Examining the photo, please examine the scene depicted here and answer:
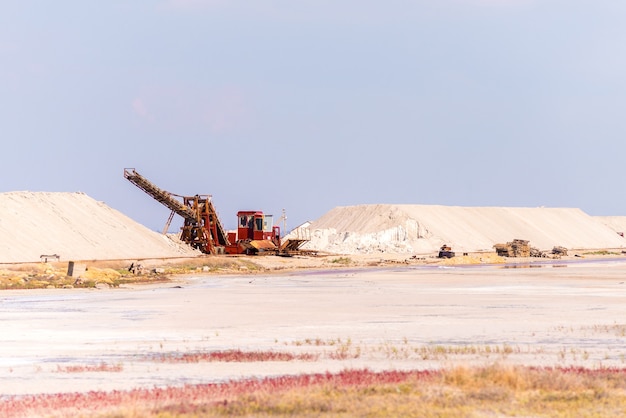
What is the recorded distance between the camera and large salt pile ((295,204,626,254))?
130 m

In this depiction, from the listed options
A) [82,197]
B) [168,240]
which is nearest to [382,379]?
[168,240]

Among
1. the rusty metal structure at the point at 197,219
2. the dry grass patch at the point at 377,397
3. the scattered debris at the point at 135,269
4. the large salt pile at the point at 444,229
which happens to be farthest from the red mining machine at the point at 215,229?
the dry grass patch at the point at 377,397

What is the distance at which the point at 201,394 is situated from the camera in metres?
14.9

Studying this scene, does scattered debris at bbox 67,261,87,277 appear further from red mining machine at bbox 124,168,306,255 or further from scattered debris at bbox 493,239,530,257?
scattered debris at bbox 493,239,530,257

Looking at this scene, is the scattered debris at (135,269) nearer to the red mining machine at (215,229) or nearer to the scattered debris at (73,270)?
the scattered debris at (73,270)

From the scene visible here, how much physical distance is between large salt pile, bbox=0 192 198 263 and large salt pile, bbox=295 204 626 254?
36.7 metres

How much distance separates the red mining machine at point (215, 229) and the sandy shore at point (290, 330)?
35974mm

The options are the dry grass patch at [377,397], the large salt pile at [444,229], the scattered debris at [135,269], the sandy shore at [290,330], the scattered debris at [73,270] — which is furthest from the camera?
the large salt pile at [444,229]

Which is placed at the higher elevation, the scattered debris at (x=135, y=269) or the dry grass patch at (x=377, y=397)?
the scattered debris at (x=135, y=269)

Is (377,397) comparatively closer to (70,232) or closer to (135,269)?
(135,269)

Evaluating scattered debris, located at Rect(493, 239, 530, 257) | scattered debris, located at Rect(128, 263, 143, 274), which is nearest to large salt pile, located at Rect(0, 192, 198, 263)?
scattered debris, located at Rect(128, 263, 143, 274)

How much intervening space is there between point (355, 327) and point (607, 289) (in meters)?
21.7

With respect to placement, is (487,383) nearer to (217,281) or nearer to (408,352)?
(408,352)

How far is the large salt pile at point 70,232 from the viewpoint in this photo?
76312 millimetres
